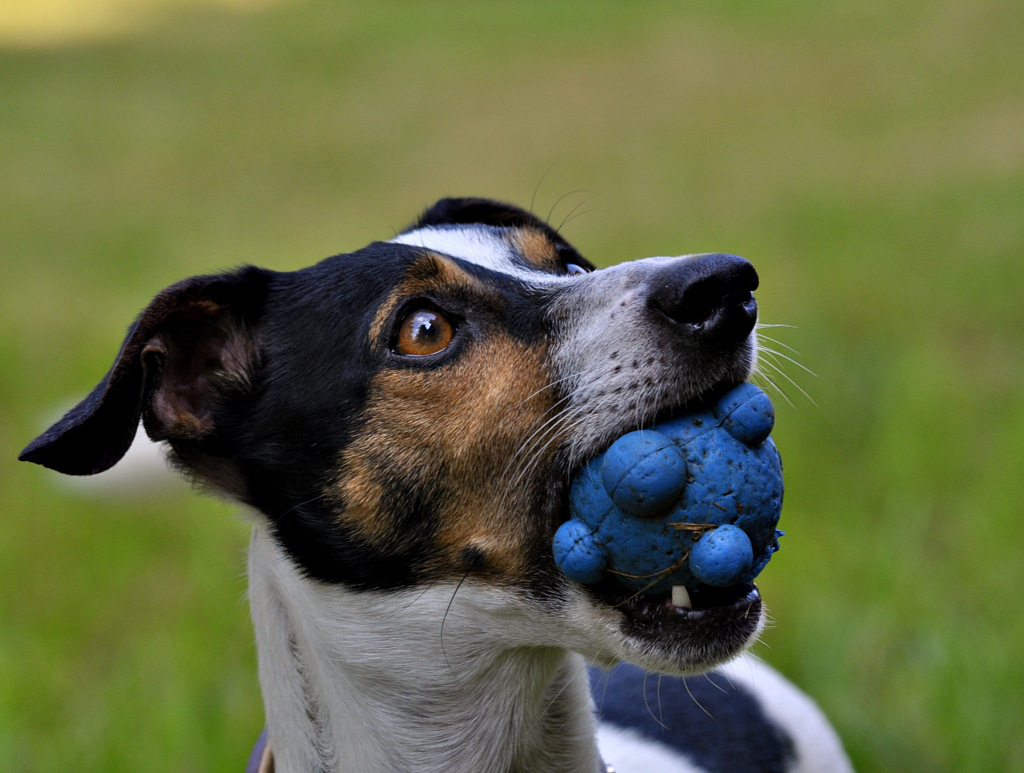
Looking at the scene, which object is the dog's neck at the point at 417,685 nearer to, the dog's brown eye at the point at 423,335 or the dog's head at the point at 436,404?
the dog's head at the point at 436,404

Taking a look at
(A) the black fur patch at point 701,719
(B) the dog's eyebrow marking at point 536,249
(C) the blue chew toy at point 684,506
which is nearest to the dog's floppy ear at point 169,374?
(B) the dog's eyebrow marking at point 536,249

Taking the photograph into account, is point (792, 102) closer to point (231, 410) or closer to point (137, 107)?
point (137, 107)

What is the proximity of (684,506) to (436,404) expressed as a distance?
561 mm

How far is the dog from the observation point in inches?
79.4

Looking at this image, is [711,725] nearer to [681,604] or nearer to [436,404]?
[681,604]

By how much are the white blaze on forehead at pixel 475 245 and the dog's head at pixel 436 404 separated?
0.01 meters

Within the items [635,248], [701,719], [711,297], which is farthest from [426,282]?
[635,248]

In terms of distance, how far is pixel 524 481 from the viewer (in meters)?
2.08

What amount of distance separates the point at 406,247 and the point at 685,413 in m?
0.75

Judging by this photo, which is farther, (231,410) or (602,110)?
(602,110)

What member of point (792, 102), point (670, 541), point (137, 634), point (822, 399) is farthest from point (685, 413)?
point (792, 102)

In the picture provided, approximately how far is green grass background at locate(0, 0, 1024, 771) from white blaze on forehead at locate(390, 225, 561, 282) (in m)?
0.81

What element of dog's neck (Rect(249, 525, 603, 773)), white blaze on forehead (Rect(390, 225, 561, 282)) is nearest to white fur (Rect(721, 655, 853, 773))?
dog's neck (Rect(249, 525, 603, 773))

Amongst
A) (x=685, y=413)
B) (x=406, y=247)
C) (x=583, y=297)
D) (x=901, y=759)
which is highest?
(x=406, y=247)
